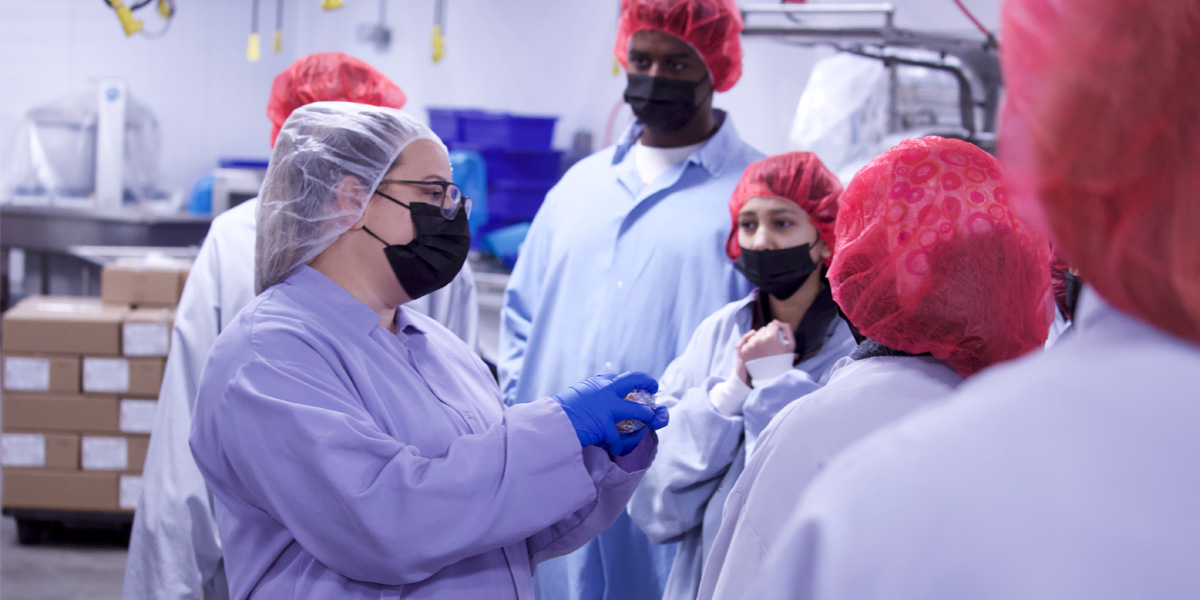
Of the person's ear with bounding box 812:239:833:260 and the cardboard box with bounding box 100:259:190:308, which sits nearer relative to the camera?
the person's ear with bounding box 812:239:833:260

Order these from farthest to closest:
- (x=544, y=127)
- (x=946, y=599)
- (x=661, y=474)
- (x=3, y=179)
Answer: (x=3, y=179), (x=544, y=127), (x=661, y=474), (x=946, y=599)

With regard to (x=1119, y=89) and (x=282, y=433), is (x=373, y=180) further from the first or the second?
(x=1119, y=89)

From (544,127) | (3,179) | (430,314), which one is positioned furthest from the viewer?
(3,179)

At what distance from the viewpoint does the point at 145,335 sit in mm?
3342

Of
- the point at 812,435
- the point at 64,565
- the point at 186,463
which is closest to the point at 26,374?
the point at 64,565

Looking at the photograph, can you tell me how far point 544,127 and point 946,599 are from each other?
488cm

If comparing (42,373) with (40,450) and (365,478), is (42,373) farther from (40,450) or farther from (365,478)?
(365,478)

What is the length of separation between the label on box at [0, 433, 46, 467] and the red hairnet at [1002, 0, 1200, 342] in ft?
12.2

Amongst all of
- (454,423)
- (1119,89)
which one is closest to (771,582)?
(1119,89)

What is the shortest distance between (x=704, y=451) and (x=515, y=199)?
149 inches

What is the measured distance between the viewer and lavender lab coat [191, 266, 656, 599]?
1037mm

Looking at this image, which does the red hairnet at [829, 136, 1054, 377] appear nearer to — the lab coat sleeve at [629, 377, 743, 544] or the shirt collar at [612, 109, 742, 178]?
the lab coat sleeve at [629, 377, 743, 544]

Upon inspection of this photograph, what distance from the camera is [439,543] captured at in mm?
1052

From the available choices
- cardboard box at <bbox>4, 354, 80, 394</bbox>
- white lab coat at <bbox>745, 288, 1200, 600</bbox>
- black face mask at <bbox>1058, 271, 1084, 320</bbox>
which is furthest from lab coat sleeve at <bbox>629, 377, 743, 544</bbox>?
cardboard box at <bbox>4, 354, 80, 394</bbox>
